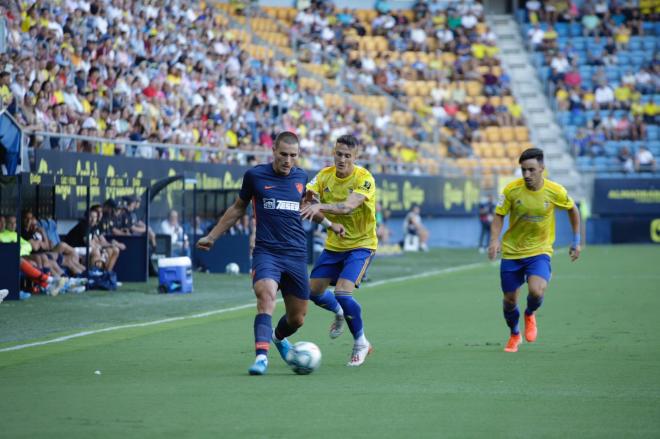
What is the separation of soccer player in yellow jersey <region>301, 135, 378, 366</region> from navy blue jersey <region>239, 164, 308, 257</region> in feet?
2.24

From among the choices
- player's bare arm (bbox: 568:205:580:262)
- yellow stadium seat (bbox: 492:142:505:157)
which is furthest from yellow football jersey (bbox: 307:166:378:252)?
yellow stadium seat (bbox: 492:142:505:157)

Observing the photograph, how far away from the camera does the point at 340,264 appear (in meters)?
11.3

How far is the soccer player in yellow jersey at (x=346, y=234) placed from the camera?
424 inches

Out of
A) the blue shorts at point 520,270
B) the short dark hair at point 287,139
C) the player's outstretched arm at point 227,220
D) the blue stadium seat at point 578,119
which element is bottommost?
the blue shorts at point 520,270

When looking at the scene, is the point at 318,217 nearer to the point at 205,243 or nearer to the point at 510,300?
the point at 205,243

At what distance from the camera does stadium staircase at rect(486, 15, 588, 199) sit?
147 feet

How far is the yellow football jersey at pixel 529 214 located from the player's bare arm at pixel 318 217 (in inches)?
86.0

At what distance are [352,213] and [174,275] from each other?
9552 millimetres

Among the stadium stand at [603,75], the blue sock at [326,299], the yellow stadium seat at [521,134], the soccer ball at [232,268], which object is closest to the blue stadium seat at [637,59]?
the stadium stand at [603,75]

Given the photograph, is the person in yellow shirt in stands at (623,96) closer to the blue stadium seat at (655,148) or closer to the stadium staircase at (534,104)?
the blue stadium seat at (655,148)

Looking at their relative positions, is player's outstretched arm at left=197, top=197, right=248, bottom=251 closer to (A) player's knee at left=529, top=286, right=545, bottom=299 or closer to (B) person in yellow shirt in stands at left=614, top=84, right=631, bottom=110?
(A) player's knee at left=529, top=286, right=545, bottom=299

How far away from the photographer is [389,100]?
4306 cm

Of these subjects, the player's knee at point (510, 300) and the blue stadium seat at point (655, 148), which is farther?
the blue stadium seat at point (655, 148)

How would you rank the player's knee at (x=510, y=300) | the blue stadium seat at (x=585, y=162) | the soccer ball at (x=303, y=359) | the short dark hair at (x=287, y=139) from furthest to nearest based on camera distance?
the blue stadium seat at (x=585, y=162) < the player's knee at (x=510, y=300) < the short dark hair at (x=287, y=139) < the soccer ball at (x=303, y=359)
